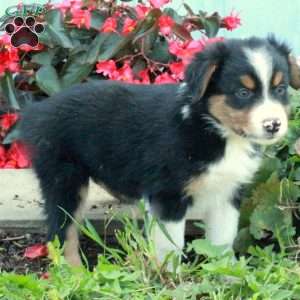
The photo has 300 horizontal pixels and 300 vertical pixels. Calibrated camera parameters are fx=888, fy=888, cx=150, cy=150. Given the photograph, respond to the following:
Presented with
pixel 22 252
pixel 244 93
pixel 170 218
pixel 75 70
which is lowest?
pixel 22 252

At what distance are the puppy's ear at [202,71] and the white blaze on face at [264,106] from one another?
0.56 feet

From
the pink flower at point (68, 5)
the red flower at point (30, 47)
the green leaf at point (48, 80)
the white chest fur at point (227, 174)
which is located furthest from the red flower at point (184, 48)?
the white chest fur at point (227, 174)

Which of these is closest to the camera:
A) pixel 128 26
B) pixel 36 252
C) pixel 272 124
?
pixel 272 124

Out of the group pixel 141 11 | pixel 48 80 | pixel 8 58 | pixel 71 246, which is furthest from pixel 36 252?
pixel 141 11

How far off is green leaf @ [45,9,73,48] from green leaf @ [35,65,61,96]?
0.23 m

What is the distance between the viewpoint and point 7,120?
22.5 ft

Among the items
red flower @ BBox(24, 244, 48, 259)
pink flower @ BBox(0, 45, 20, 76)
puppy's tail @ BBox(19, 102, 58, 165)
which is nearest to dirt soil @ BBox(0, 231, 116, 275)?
red flower @ BBox(24, 244, 48, 259)

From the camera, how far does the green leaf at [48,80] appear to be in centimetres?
664

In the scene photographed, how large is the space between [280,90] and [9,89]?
9.41 feet

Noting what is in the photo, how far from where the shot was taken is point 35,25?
6.99 m

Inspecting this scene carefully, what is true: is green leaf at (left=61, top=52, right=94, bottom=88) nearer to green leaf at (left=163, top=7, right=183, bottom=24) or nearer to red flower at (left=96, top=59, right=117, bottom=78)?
red flower at (left=96, top=59, right=117, bottom=78)

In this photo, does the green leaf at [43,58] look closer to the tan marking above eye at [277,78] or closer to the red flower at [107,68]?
the red flower at [107,68]

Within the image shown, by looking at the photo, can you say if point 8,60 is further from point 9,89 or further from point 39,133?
point 39,133

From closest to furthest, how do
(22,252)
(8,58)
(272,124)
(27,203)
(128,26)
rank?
1. (272,124)
2. (22,252)
3. (27,203)
4. (128,26)
5. (8,58)
